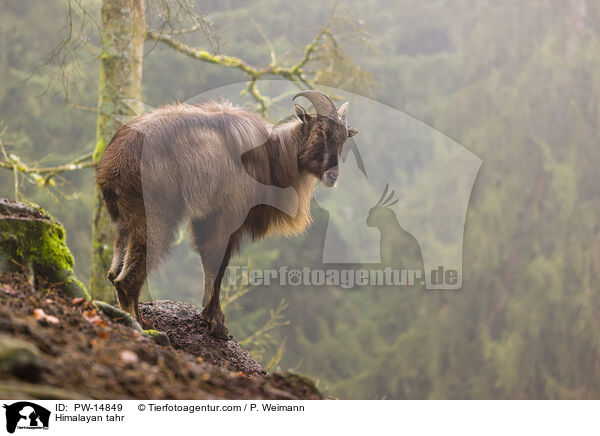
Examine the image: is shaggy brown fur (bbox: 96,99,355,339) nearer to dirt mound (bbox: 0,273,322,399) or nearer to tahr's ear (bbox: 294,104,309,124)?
tahr's ear (bbox: 294,104,309,124)

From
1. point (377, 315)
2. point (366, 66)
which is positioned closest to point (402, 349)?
point (377, 315)

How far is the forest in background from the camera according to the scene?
1559 cm

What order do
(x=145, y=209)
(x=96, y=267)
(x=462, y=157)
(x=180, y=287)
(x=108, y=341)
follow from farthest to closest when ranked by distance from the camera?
(x=462, y=157) < (x=180, y=287) < (x=96, y=267) < (x=145, y=209) < (x=108, y=341)

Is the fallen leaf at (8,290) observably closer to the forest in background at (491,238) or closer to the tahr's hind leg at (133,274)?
the tahr's hind leg at (133,274)

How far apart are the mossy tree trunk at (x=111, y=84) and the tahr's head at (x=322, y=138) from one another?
10.2ft

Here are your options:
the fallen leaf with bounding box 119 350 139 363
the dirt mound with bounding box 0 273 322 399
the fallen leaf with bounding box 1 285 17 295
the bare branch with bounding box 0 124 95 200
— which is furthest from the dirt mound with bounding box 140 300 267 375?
the bare branch with bounding box 0 124 95 200

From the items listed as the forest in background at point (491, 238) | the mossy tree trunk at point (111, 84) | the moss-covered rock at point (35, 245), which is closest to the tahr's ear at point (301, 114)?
the moss-covered rock at point (35, 245)

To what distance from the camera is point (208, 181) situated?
4.45 meters

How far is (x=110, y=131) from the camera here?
716cm

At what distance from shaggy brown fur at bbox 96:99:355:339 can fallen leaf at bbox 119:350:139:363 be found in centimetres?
153

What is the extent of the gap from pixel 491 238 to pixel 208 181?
13542mm

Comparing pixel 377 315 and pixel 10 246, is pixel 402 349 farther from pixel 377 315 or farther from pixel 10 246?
pixel 10 246
